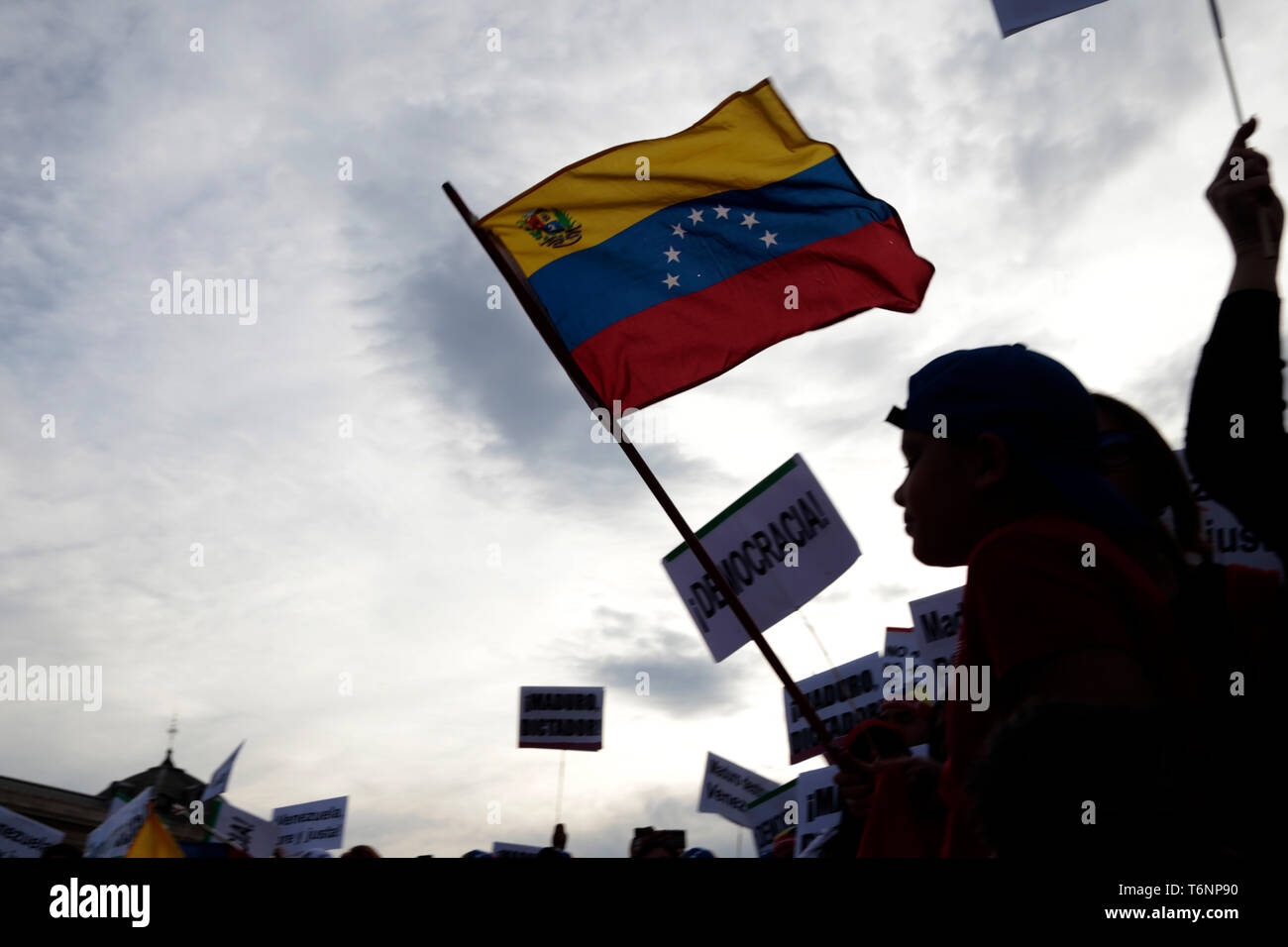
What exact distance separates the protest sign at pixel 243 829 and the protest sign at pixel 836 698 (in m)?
5.98

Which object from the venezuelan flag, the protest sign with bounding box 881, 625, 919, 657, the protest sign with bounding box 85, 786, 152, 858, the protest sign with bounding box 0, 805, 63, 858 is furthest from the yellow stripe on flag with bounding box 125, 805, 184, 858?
the protest sign with bounding box 881, 625, 919, 657

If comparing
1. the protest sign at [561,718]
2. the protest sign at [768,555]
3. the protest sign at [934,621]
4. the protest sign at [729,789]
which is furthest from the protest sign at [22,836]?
the protest sign at [934,621]

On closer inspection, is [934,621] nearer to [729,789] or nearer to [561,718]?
[729,789]

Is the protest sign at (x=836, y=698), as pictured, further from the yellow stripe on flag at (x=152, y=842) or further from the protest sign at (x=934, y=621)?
the yellow stripe on flag at (x=152, y=842)

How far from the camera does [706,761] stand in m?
13.1

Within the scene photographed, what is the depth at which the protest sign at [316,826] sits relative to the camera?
517 inches

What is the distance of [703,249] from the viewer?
5805 mm

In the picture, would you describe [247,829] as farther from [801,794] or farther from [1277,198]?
[1277,198]

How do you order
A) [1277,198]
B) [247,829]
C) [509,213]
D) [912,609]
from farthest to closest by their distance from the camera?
1. [247,829]
2. [912,609]
3. [509,213]
4. [1277,198]

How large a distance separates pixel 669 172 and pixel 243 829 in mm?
9119
